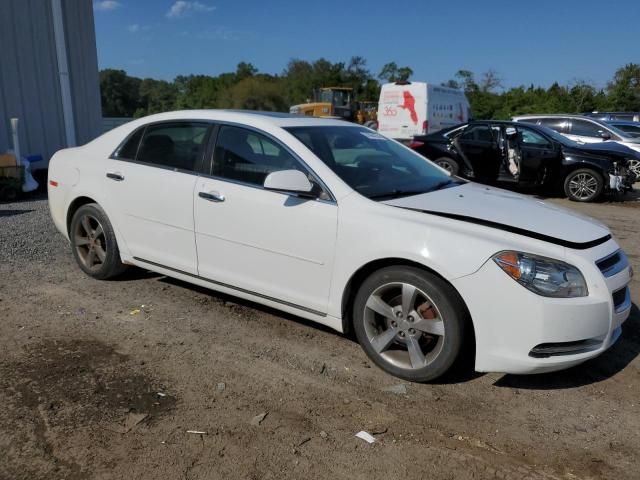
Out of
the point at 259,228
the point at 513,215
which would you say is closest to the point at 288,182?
the point at 259,228

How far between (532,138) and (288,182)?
30.1ft

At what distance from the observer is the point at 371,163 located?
4234 millimetres

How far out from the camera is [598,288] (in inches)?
126

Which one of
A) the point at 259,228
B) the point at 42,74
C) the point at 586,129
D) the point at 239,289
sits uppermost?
the point at 42,74

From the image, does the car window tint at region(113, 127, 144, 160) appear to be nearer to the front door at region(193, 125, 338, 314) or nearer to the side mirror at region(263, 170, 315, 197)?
the front door at region(193, 125, 338, 314)

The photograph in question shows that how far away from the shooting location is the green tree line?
140 ft

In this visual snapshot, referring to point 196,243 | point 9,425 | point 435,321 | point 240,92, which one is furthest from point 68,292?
point 240,92

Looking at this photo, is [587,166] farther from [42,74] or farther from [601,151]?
[42,74]

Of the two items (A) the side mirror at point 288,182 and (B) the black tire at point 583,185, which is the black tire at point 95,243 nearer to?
(A) the side mirror at point 288,182

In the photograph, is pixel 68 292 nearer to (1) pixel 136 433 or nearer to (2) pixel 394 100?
(1) pixel 136 433

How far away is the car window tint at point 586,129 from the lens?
14500mm

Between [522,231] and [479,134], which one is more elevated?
[479,134]

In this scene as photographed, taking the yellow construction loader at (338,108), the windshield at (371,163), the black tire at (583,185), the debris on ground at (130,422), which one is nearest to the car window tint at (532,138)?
the black tire at (583,185)

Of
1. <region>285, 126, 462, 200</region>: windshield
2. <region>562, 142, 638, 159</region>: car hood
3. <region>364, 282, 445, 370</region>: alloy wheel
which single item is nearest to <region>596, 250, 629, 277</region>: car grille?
<region>364, 282, 445, 370</region>: alloy wheel
